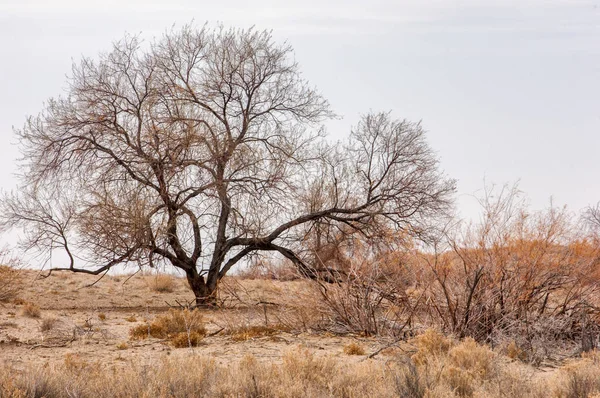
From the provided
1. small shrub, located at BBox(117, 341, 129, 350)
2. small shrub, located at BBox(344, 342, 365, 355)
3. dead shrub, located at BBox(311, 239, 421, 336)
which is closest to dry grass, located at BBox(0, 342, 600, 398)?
small shrub, located at BBox(344, 342, 365, 355)

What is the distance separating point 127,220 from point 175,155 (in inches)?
88.3

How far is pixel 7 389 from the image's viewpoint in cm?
562

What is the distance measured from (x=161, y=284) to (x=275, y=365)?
1636 centimetres

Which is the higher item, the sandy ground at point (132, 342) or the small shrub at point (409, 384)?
the sandy ground at point (132, 342)

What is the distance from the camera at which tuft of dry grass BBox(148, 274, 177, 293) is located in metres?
22.1

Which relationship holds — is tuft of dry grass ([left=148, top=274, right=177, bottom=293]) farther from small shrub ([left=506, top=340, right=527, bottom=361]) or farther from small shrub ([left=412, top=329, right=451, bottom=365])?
small shrub ([left=506, top=340, right=527, bottom=361])

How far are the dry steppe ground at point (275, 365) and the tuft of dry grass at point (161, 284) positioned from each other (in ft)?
33.8

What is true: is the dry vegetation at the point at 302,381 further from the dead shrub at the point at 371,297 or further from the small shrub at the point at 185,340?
the dead shrub at the point at 371,297

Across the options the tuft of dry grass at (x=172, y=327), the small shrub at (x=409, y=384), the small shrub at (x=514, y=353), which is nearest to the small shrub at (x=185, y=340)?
the tuft of dry grass at (x=172, y=327)

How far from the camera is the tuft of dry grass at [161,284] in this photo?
22062mm

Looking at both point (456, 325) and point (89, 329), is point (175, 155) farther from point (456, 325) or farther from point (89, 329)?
point (456, 325)

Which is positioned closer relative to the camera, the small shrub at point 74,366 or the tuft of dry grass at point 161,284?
the small shrub at point 74,366

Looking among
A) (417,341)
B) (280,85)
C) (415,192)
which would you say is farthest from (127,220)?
(417,341)

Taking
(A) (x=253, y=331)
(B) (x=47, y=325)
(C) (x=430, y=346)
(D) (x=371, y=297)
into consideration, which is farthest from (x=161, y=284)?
(C) (x=430, y=346)
